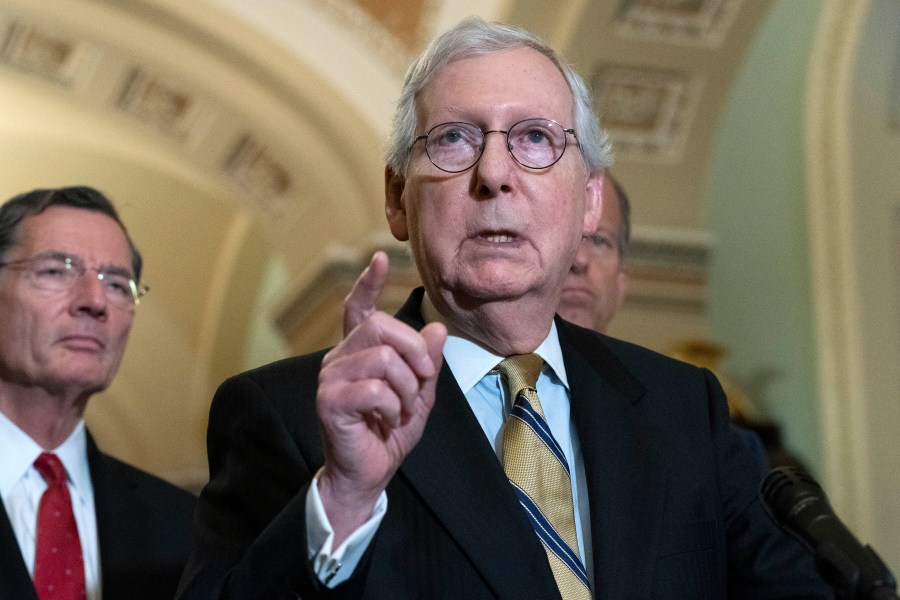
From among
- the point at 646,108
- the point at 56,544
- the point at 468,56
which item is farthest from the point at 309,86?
the point at 468,56

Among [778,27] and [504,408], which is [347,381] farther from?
[778,27]

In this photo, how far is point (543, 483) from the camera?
1848 millimetres

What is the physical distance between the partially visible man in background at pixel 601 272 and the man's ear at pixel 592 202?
111 centimetres

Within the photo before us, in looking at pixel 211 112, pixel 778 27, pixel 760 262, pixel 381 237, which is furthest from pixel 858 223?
pixel 211 112

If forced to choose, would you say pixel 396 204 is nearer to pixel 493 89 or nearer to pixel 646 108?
pixel 493 89

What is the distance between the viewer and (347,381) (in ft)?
4.89

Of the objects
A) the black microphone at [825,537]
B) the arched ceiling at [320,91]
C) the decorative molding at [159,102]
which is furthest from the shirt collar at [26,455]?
the decorative molding at [159,102]

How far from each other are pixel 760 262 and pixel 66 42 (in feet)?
14.6

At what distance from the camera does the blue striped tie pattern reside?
179 centimetres

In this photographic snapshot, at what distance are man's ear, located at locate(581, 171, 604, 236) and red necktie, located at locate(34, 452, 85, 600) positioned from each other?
134cm

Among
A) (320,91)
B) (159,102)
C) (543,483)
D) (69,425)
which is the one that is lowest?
(543,483)

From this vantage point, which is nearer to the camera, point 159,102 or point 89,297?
point 89,297

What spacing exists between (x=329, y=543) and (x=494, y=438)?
1.40ft

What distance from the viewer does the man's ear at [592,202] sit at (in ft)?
7.22
